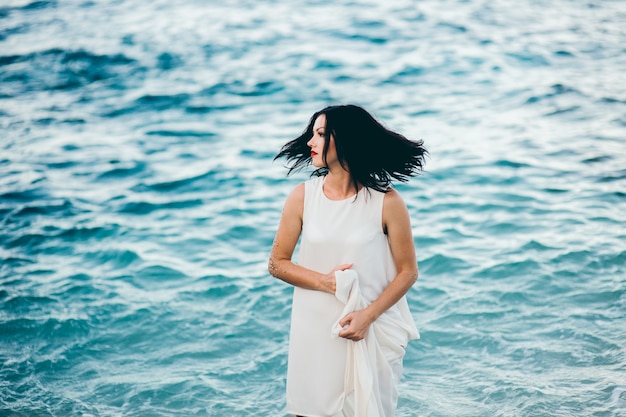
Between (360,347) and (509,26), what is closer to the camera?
(360,347)

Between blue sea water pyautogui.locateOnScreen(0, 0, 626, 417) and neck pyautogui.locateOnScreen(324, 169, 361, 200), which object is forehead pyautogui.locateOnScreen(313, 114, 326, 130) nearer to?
neck pyautogui.locateOnScreen(324, 169, 361, 200)

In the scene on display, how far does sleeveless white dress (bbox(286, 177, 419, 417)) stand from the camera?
387 centimetres

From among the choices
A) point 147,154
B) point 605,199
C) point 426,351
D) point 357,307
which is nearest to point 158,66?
point 147,154

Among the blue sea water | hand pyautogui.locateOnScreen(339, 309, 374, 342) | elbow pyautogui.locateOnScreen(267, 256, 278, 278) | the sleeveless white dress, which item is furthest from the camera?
the blue sea water

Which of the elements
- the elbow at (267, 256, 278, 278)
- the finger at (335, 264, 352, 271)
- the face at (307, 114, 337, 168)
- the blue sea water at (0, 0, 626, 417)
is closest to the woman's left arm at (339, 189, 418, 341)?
the finger at (335, 264, 352, 271)

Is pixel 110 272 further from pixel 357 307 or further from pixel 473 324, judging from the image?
pixel 357 307

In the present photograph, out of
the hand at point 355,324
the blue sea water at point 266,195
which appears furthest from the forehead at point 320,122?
the blue sea water at point 266,195

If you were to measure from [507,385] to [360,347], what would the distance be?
2365 mm

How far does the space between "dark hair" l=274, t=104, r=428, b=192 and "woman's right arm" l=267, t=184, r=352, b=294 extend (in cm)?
31

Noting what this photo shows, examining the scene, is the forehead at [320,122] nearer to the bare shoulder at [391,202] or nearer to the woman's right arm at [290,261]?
the woman's right arm at [290,261]

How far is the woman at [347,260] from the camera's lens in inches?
151

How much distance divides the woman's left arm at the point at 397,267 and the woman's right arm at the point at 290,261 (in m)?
0.19

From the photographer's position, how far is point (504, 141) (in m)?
10.8

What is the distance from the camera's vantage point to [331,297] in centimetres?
390
